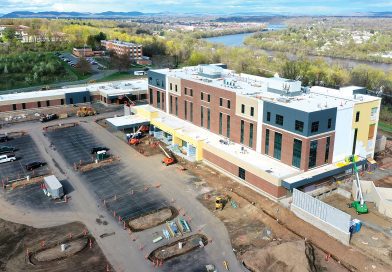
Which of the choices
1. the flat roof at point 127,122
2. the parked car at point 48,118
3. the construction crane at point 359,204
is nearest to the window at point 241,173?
the construction crane at point 359,204

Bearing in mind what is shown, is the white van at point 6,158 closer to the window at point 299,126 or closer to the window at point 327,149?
the window at point 299,126

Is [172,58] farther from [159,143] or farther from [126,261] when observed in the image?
[126,261]

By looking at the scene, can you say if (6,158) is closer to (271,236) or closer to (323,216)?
(271,236)

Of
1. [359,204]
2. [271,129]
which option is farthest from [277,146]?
[359,204]

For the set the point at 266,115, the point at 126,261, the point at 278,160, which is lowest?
the point at 126,261

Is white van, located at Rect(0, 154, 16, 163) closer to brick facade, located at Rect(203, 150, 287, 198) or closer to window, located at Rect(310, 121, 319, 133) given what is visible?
brick facade, located at Rect(203, 150, 287, 198)

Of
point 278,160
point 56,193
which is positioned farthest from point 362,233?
point 56,193

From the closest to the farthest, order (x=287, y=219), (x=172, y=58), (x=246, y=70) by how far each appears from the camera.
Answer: (x=287, y=219), (x=246, y=70), (x=172, y=58)
